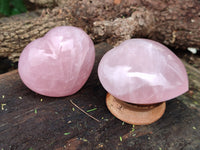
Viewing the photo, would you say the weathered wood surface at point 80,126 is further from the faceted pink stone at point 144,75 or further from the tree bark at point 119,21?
the tree bark at point 119,21

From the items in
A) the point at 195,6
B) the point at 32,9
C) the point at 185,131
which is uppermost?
the point at 195,6

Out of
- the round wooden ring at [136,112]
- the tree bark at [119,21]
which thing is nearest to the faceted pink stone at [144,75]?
the round wooden ring at [136,112]

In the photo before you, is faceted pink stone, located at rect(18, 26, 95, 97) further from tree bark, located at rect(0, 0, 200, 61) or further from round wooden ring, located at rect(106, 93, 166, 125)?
tree bark, located at rect(0, 0, 200, 61)

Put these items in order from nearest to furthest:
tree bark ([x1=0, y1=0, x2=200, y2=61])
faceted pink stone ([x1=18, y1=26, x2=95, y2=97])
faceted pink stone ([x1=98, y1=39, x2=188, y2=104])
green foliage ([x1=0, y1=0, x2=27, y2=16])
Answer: faceted pink stone ([x1=98, y1=39, x2=188, y2=104]) < faceted pink stone ([x1=18, y1=26, x2=95, y2=97]) < tree bark ([x1=0, y1=0, x2=200, y2=61]) < green foliage ([x1=0, y1=0, x2=27, y2=16])

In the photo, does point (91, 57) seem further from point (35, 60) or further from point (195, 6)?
point (195, 6)

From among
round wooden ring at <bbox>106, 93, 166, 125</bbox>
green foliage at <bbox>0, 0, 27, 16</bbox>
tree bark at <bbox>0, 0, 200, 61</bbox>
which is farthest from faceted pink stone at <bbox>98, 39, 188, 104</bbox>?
green foliage at <bbox>0, 0, 27, 16</bbox>

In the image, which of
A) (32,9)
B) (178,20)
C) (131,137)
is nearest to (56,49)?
(131,137)

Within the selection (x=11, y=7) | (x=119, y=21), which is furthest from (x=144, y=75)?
(x=11, y=7)
